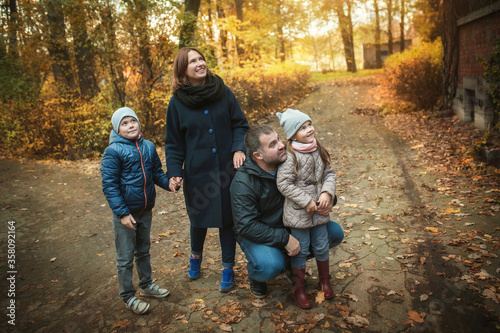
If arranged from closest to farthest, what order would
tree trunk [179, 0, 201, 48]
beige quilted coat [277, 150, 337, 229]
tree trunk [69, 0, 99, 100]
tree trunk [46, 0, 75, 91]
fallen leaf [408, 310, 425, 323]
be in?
fallen leaf [408, 310, 425, 323] → beige quilted coat [277, 150, 337, 229] → tree trunk [69, 0, 99, 100] → tree trunk [179, 0, 201, 48] → tree trunk [46, 0, 75, 91]

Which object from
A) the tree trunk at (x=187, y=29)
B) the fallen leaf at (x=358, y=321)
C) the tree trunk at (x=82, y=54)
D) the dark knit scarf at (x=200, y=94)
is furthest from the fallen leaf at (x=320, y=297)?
the tree trunk at (x=82, y=54)

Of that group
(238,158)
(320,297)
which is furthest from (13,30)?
(320,297)

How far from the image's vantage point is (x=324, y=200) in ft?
9.25

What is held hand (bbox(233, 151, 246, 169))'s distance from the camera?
3.20 metres

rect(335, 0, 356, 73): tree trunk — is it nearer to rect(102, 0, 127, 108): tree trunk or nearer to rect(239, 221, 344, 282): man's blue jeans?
rect(102, 0, 127, 108): tree trunk

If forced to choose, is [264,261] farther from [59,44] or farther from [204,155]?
[59,44]

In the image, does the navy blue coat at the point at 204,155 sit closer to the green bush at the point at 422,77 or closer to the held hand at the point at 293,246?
the held hand at the point at 293,246

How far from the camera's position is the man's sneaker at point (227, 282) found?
3.38 m

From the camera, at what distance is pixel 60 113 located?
32.3ft

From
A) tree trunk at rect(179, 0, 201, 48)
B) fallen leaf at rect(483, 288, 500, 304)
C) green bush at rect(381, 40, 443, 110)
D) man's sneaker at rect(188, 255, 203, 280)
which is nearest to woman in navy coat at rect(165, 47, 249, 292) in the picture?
man's sneaker at rect(188, 255, 203, 280)

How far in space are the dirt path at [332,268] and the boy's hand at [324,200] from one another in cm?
90

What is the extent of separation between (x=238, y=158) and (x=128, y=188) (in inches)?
40.2

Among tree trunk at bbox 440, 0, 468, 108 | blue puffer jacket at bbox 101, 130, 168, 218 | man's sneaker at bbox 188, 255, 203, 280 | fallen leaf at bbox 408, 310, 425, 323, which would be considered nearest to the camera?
fallen leaf at bbox 408, 310, 425, 323

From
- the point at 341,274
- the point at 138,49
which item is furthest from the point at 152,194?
the point at 138,49
